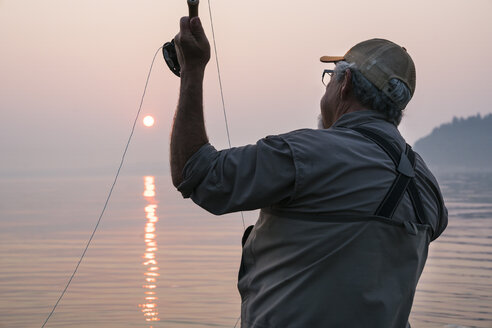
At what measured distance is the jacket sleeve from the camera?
2311 millimetres

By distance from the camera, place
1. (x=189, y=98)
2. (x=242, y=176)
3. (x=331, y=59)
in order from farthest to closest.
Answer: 1. (x=331, y=59)
2. (x=189, y=98)
3. (x=242, y=176)

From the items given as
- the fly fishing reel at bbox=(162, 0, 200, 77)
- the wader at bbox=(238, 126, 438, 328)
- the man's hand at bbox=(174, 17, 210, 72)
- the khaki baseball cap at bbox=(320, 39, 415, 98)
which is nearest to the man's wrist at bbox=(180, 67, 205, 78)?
the man's hand at bbox=(174, 17, 210, 72)

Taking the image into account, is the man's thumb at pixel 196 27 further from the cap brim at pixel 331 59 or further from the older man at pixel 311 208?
the cap brim at pixel 331 59

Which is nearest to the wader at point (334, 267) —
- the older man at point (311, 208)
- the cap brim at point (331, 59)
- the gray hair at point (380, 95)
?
the older man at point (311, 208)

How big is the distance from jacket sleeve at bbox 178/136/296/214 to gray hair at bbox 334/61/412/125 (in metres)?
0.51

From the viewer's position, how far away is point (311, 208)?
93.7 inches

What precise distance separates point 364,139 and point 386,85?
0.30 m

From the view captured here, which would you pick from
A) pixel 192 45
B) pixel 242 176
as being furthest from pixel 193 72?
pixel 242 176

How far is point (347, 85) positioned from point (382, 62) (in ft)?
0.47

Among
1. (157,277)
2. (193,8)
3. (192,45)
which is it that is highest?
(193,8)

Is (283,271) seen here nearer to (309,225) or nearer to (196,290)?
(309,225)

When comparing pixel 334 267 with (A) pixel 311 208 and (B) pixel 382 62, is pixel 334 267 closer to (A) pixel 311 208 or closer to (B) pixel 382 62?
(A) pixel 311 208

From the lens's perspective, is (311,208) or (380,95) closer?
(311,208)

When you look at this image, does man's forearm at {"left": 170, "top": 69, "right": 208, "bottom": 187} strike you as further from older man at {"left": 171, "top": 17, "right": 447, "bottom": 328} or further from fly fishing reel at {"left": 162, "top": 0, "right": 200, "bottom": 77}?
fly fishing reel at {"left": 162, "top": 0, "right": 200, "bottom": 77}
